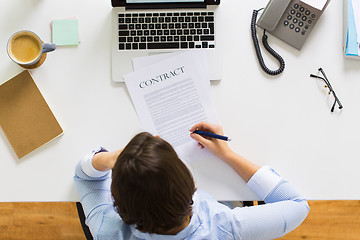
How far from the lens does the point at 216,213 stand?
865 mm

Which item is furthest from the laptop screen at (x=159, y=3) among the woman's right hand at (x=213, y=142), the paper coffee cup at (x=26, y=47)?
the woman's right hand at (x=213, y=142)

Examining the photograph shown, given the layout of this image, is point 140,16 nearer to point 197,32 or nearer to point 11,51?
point 197,32

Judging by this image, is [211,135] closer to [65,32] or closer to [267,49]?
[267,49]

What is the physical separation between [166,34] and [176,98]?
0.18m

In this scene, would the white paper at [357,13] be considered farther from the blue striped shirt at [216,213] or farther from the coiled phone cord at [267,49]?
the blue striped shirt at [216,213]

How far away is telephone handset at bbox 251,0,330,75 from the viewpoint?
3.21 feet

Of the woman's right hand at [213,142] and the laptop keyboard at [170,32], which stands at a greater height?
the laptop keyboard at [170,32]

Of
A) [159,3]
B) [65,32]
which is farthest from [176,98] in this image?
[65,32]

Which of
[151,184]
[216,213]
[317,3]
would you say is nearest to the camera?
[151,184]

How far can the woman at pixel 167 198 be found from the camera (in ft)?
2.14

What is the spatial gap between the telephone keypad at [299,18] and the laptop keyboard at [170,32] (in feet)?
0.73

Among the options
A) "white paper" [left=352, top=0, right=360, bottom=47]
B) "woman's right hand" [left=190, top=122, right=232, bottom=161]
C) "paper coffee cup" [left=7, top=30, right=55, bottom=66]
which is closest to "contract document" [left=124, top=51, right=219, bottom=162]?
"woman's right hand" [left=190, top=122, right=232, bottom=161]

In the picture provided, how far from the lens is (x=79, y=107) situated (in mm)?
994

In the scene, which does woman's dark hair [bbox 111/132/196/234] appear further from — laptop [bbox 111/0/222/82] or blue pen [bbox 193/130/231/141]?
laptop [bbox 111/0/222/82]
